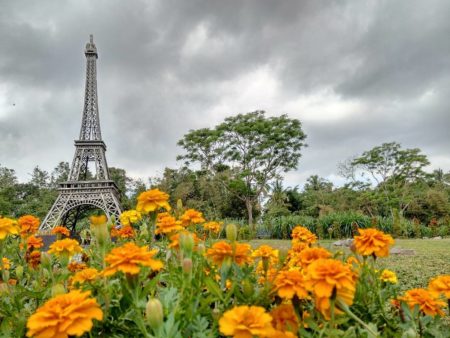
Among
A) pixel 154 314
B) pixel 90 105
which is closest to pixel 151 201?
pixel 154 314

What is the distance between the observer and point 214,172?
19719mm

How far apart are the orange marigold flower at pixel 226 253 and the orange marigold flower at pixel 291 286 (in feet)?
0.53

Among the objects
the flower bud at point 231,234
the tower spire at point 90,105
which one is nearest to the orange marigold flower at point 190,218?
the flower bud at point 231,234

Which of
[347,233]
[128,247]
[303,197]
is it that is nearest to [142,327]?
[128,247]

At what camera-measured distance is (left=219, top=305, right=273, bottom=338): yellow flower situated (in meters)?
0.60

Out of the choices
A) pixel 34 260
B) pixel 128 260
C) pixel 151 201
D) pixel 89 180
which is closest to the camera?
pixel 128 260

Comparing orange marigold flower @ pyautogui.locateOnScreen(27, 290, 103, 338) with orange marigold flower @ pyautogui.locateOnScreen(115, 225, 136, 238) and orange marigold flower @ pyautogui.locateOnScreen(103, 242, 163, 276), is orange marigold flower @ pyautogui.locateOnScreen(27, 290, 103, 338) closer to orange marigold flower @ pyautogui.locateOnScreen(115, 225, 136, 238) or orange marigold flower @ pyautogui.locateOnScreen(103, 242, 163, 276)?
orange marigold flower @ pyautogui.locateOnScreen(103, 242, 163, 276)

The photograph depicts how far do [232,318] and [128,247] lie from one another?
0.96 ft

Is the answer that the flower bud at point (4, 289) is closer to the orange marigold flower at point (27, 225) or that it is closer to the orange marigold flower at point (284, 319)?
the orange marigold flower at point (27, 225)

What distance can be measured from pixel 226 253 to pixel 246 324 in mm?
311

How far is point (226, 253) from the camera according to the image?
0.92 m

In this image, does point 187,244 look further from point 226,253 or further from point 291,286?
point 291,286

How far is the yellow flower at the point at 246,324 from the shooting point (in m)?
0.60

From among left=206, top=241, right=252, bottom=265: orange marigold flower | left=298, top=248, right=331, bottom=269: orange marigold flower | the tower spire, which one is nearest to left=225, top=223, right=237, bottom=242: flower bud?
left=206, top=241, right=252, bottom=265: orange marigold flower
